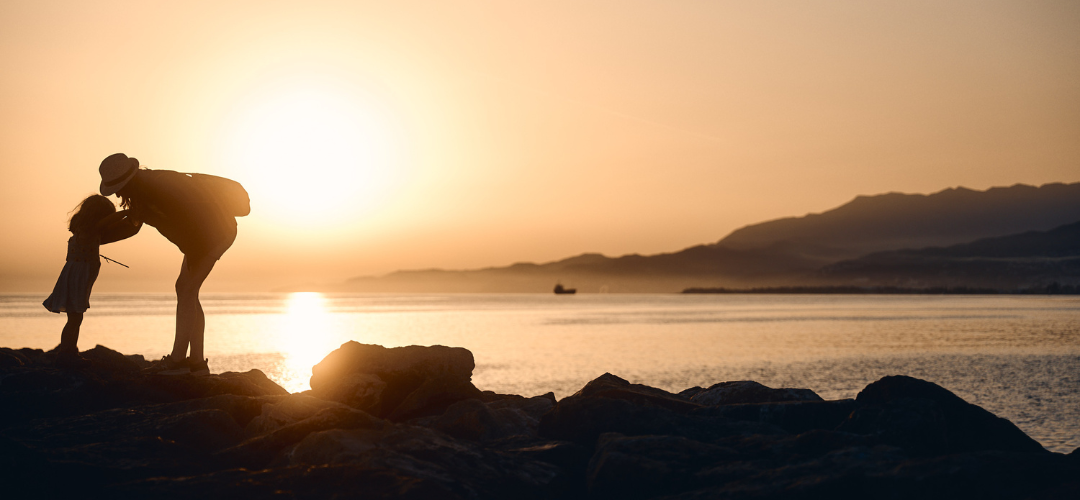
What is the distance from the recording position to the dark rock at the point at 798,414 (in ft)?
21.2

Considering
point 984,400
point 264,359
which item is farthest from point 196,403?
point 264,359

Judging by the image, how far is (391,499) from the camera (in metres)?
4.20

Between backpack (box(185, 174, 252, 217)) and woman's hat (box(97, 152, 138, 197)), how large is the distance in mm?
686

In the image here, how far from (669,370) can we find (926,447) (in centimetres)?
2055

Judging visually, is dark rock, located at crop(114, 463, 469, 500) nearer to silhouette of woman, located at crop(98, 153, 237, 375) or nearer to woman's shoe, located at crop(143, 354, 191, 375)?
silhouette of woman, located at crop(98, 153, 237, 375)

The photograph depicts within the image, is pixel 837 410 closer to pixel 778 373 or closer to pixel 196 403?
pixel 196 403

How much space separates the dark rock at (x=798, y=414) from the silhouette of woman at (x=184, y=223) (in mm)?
5839

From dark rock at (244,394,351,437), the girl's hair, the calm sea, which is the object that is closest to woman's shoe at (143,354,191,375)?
the girl's hair

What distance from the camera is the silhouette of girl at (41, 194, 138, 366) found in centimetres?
833

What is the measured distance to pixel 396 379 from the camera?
8.67 meters

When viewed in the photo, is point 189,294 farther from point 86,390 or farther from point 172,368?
point 86,390

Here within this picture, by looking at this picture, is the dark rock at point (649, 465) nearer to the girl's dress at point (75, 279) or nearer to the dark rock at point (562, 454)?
the dark rock at point (562, 454)

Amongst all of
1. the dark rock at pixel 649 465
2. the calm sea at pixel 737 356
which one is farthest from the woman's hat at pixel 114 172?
the calm sea at pixel 737 356

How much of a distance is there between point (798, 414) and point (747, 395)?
1.71 meters
